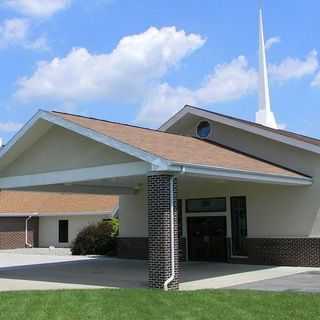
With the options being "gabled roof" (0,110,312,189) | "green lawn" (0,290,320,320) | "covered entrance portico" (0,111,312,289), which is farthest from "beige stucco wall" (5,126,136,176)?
"green lawn" (0,290,320,320)

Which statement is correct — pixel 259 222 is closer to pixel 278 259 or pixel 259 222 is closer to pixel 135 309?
pixel 278 259

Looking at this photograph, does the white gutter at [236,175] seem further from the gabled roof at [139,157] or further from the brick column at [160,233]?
the brick column at [160,233]

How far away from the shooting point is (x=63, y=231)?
135 ft

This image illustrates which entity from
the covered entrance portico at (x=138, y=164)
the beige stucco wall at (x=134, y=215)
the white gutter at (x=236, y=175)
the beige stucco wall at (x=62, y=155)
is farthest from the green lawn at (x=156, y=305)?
the beige stucco wall at (x=134, y=215)

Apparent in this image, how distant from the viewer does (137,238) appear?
26812 millimetres

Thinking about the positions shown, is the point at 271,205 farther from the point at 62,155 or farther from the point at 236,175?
the point at 62,155

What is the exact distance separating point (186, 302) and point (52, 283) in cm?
628

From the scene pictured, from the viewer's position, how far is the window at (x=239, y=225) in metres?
23.2

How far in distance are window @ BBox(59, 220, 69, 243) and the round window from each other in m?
18.3

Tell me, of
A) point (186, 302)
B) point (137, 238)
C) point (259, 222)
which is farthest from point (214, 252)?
point (186, 302)

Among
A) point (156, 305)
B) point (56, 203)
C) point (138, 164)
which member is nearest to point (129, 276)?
point (138, 164)

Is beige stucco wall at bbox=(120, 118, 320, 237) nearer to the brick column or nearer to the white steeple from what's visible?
the brick column

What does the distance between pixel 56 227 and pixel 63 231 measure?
2.05ft

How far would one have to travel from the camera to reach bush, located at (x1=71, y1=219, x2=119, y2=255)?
1193 inches
